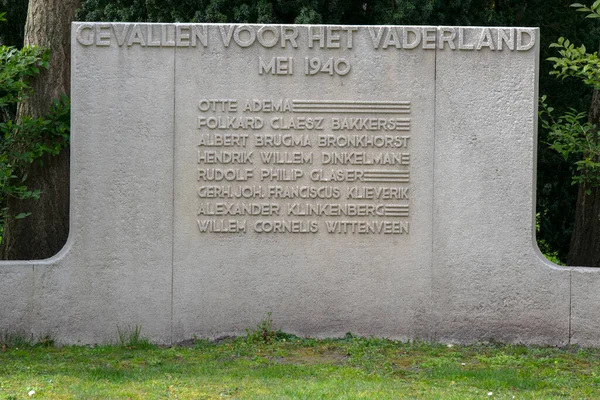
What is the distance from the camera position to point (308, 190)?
8.30 m

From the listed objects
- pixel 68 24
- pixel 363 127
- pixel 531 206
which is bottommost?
pixel 531 206

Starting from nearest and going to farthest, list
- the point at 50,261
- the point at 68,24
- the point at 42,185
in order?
1. the point at 50,261
2. the point at 42,185
3. the point at 68,24

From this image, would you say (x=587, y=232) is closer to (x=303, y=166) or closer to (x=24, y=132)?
(x=303, y=166)

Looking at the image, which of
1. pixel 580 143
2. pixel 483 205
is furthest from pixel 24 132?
pixel 580 143

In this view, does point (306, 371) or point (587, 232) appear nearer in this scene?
point (306, 371)

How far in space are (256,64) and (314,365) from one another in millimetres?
2828

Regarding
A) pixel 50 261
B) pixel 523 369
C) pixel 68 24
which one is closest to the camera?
pixel 523 369

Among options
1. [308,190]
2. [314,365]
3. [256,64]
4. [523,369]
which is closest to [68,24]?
[256,64]

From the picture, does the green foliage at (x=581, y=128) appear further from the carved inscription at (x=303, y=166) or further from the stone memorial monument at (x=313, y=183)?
the carved inscription at (x=303, y=166)

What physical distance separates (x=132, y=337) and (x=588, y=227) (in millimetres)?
5447

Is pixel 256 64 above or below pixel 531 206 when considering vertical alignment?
above

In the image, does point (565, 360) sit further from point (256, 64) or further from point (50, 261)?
point (50, 261)

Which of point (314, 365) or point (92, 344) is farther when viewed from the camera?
point (92, 344)

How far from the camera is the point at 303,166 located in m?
8.30
